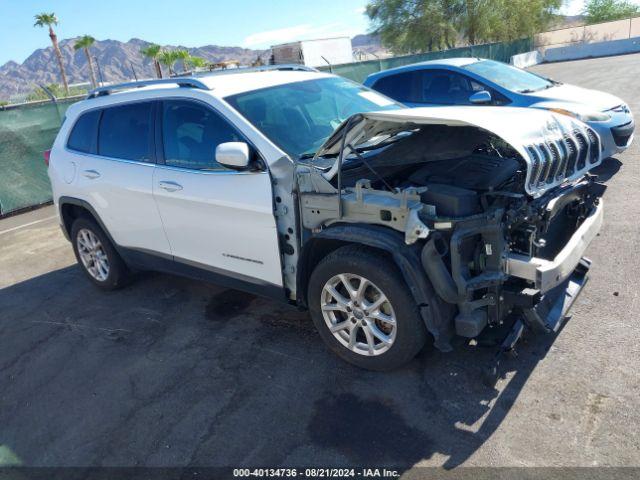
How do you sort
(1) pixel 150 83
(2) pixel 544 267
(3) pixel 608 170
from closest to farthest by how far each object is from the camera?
(2) pixel 544 267 → (1) pixel 150 83 → (3) pixel 608 170

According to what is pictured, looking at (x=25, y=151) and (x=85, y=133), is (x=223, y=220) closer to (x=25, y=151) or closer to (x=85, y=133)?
(x=85, y=133)

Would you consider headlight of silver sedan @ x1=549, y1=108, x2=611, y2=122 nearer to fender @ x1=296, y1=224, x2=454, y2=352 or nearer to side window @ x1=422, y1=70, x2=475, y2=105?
side window @ x1=422, y1=70, x2=475, y2=105

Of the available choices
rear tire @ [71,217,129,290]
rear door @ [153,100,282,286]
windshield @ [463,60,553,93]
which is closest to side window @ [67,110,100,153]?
rear tire @ [71,217,129,290]

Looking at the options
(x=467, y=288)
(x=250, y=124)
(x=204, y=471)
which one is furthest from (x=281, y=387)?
(x=250, y=124)

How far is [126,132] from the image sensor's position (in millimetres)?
4621

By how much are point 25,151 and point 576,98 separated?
967 cm

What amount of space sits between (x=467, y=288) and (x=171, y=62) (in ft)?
191

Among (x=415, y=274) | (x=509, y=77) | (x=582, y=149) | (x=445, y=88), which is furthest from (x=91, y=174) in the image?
(x=509, y=77)

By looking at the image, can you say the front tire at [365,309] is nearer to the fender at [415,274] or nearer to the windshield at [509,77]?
the fender at [415,274]

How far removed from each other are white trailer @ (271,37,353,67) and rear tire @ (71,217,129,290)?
106 feet

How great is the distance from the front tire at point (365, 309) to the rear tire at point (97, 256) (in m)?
2.60

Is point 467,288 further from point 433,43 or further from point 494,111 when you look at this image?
point 433,43

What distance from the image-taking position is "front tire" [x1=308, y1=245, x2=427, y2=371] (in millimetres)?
3145

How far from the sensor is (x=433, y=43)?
3572 centimetres
